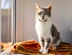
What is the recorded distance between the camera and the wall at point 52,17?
6.31ft

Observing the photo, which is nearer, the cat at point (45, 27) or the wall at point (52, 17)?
the cat at point (45, 27)

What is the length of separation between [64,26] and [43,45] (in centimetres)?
57

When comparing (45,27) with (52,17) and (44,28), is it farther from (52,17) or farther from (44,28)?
(52,17)

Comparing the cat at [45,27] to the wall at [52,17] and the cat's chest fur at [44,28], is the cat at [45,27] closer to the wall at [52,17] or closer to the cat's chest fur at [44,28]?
the cat's chest fur at [44,28]

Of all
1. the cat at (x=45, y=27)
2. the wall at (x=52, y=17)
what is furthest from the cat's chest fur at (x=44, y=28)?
the wall at (x=52, y=17)

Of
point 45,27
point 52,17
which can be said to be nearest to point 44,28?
point 45,27

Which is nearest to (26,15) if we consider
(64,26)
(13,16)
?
(13,16)

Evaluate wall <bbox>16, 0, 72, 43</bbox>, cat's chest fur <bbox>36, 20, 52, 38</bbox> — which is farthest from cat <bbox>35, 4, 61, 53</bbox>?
wall <bbox>16, 0, 72, 43</bbox>

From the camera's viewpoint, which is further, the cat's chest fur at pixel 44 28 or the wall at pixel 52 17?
the wall at pixel 52 17

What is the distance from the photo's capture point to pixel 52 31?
59.6 inches

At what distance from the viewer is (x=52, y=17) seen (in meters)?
1.95

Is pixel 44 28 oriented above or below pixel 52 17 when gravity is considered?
below

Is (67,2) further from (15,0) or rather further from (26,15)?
(15,0)

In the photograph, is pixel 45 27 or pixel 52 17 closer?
pixel 45 27
